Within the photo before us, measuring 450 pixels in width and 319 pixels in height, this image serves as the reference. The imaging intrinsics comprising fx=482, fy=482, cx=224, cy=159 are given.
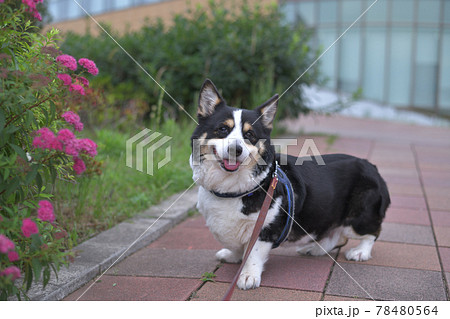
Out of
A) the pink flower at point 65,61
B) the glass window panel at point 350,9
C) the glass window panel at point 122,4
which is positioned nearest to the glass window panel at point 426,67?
the glass window panel at point 350,9

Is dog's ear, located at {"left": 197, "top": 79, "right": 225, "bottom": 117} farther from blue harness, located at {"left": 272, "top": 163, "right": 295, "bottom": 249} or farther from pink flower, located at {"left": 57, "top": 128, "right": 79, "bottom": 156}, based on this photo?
pink flower, located at {"left": 57, "top": 128, "right": 79, "bottom": 156}

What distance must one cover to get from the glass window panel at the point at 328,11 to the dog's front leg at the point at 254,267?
20.0 m

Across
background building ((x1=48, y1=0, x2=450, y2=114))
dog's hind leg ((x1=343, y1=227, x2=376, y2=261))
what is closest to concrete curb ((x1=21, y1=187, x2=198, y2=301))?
dog's hind leg ((x1=343, y1=227, x2=376, y2=261))

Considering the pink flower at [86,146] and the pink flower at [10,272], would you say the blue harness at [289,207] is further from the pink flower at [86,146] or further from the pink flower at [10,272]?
the pink flower at [10,272]

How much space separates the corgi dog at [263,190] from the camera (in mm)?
3023

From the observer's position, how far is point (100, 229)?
4105 millimetres

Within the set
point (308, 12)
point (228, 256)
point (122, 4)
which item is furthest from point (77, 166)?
point (122, 4)

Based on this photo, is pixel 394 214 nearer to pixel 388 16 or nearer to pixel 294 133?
pixel 294 133

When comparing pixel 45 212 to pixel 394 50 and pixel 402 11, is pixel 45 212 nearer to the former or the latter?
pixel 394 50

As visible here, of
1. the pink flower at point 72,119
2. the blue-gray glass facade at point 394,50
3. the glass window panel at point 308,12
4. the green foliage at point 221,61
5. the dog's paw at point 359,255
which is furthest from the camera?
the glass window panel at point 308,12

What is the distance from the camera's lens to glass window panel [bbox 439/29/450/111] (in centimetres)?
1998

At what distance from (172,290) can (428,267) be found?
180cm

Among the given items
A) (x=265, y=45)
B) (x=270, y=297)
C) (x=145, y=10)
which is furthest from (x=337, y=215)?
(x=145, y=10)
